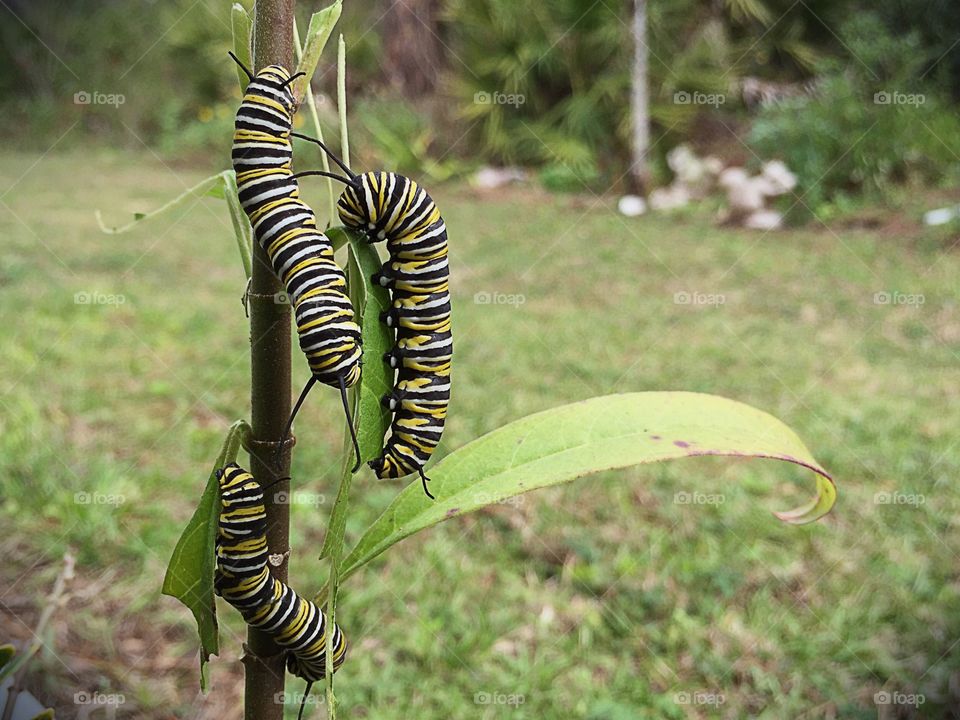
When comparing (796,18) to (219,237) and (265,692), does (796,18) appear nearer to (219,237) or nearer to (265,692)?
(219,237)

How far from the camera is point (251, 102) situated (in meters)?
0.53

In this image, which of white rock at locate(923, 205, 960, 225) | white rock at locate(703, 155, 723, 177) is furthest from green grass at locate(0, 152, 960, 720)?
white rock at locate(703, 155, 723, 177)

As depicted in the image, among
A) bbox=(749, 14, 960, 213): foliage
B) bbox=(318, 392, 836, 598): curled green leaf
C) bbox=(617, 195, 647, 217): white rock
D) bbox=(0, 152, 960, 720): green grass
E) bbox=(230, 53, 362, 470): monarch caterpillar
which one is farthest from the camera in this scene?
bbox=(617, 195, 647, 217): white rock

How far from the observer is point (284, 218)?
538 millimetres

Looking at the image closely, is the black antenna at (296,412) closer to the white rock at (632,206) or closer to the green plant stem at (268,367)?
the green plant stem at (268,367)

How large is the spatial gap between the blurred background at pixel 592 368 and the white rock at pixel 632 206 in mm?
49

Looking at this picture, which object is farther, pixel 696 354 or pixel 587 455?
pixel 696 354

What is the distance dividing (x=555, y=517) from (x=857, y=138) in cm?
469

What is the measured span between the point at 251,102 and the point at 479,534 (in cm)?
171

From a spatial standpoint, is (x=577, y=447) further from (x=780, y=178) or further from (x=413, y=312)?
(x=780, y=178)

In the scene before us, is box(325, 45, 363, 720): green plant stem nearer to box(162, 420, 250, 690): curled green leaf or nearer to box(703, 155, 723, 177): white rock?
box(162, 420, 250, 690): curled green leaf

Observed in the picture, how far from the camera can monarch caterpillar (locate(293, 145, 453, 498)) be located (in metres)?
0.60

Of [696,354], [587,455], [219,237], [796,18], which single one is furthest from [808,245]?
[587,455]

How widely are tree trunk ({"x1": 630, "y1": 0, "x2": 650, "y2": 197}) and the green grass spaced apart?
2.39 meters
